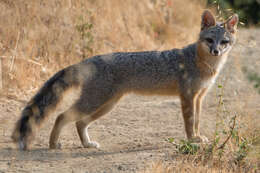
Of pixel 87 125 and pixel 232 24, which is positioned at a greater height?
pixel 232 24

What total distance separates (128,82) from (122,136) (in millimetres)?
782

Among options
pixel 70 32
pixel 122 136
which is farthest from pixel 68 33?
pixel 122 136

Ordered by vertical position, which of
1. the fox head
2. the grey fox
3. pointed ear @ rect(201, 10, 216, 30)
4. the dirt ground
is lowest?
the dirt ground

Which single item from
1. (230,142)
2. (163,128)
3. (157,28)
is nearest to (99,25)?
(157,28)

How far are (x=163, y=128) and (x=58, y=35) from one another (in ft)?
11.1

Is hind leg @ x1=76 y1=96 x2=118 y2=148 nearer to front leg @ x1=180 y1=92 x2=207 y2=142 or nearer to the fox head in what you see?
front leg @ x1=180 y1=92 x2=207 y2=142

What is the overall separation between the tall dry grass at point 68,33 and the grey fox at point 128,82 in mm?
2152

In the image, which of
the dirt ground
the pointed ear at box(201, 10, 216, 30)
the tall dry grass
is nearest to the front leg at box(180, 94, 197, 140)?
the dirt ground

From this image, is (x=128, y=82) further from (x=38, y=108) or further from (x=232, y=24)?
(x=232, y=24)

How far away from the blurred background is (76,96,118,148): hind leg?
1838 millimetres

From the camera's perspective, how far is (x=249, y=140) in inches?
179

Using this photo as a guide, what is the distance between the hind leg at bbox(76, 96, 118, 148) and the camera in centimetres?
491

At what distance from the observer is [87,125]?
504 centimetres

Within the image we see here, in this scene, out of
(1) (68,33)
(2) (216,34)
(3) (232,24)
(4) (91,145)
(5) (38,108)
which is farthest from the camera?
(1) (68,33)
